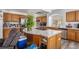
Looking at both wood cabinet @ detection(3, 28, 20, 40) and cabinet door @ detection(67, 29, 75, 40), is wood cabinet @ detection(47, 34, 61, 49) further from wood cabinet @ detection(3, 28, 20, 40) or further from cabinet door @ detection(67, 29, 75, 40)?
wood cabinet @ detection(3, 28, 20, 40)

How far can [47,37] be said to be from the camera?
2.07 metres

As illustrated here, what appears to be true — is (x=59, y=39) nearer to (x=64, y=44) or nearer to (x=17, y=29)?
(x=64, y=44)

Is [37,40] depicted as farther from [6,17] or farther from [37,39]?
[6,17]

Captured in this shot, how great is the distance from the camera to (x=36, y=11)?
208 cm

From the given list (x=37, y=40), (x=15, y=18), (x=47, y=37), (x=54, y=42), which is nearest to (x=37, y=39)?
(x=37, y=40)

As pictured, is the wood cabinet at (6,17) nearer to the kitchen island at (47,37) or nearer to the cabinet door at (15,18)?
the cabinet door at (15,18)

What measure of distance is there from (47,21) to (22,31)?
0.42 m

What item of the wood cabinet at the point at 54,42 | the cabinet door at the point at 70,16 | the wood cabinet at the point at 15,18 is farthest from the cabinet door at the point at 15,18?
the cabinet door at the point at 70,16

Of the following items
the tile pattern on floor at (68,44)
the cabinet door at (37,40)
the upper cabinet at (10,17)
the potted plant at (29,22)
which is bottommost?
the tile pattern on floor at (68,44)

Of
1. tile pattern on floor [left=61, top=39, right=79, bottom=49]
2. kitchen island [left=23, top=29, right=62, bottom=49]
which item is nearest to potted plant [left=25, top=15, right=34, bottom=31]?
kitchen island [left=23, top=29, right=62, bottom=49]

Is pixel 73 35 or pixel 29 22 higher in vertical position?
pixel 29 22

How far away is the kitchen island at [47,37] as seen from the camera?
2.08 metres

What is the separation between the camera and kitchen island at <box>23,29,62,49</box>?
208cm
